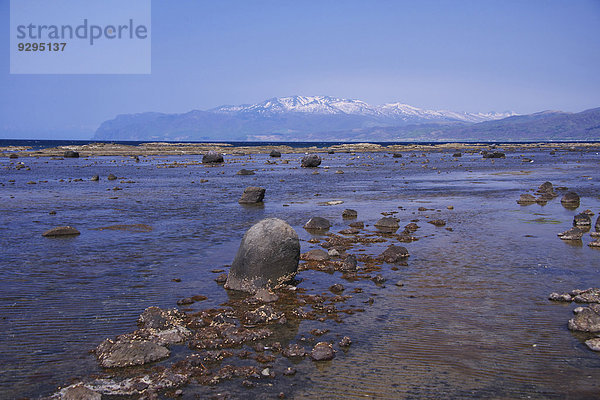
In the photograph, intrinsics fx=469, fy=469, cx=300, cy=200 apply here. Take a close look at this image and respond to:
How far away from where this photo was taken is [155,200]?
3578cm

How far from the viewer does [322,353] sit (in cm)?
983

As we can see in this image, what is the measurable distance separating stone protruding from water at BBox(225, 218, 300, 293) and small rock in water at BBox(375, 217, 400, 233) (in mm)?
9259

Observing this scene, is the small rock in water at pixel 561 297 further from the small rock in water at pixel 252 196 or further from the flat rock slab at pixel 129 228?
the small rock in water at pixel 252 196

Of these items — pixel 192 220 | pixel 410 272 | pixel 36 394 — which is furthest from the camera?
pixel 192 220

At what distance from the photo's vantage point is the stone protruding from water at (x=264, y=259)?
1441cm

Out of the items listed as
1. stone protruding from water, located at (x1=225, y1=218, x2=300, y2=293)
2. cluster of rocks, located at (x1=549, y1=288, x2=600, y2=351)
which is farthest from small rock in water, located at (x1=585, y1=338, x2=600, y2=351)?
stone protruding from water, located at (x1=225, y1=218, x2=300, y2=293)

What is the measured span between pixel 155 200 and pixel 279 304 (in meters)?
25.0

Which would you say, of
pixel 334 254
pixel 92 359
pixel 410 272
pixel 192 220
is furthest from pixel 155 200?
pixel 92 359

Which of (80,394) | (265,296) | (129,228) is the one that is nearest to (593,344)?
(265,296)

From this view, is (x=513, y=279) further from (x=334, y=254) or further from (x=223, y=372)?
(x=223, y=372)

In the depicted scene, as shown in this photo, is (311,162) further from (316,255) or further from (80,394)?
(80,394)

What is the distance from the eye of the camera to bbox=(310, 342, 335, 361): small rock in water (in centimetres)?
978

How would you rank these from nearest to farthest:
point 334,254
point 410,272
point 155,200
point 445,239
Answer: point 410,272, point 334,254, point 445,239, point 155,200

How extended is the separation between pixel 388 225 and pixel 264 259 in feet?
34.7
